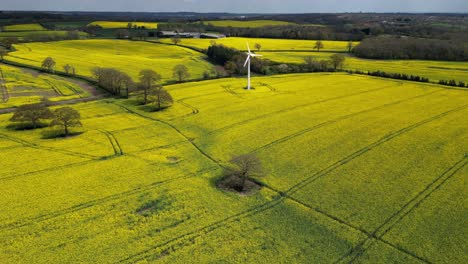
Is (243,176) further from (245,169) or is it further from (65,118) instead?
(65,118)

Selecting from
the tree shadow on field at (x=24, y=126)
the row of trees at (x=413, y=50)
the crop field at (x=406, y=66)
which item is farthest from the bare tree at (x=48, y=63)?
the row of trees at (x=413, y=50)

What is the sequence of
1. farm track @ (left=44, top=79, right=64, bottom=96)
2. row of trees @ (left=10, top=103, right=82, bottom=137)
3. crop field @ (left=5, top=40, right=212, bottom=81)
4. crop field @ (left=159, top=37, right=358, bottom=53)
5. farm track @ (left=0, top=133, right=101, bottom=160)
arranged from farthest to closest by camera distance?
crop field @ (left=159, top=37, right=358, bottom=53) < crop field @ (left=5, top=40, right=212, bottom=81) < farm track @ (left=44, top=79, right=64, bottom=96) < row of trees @ (left=10, top=103, right=82, bottom=137) < farm track @ (left=0, top=133, right=101, bottom=160)

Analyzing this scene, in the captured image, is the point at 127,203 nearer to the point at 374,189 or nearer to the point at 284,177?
the point at 284,177

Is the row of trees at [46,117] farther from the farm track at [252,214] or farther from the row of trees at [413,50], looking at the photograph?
the row of trees at [413,50]

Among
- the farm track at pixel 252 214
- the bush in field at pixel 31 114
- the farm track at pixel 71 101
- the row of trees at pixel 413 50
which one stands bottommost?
the farm track at pixel 252 214

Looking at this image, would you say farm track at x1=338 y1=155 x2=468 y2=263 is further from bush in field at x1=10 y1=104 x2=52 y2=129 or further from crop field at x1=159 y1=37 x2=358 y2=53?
crop field at x1=159 y1=37 x2=358 y2=53

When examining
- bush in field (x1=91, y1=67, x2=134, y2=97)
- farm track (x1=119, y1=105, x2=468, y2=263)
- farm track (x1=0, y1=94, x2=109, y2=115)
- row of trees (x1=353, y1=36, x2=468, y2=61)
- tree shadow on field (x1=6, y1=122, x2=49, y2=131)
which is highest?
row of trees (x1=353, y1=36, x2=468, y2=61)

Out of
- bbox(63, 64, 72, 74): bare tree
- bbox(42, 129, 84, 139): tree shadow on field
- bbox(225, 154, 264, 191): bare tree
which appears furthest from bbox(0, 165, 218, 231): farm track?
bbox(63, 64, 72, 74): bare tree

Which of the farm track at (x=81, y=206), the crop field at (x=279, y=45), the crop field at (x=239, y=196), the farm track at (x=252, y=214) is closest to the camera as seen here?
the farm track at (x=252, y=214)
